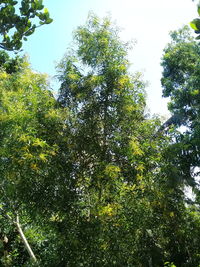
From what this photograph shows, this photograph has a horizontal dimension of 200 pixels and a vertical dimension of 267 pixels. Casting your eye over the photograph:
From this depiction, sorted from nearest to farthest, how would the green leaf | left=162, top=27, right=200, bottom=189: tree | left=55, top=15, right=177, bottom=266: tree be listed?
the green leaf < left=55, top=15, right=177, bottom=266: tree < left=162, top=27, right=200, bottom=189: tree

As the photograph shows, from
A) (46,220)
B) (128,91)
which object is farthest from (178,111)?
(46,220)

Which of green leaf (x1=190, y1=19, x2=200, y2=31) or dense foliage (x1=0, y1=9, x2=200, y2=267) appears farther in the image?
dense foliage (x1=0, y1=9, x2=200, y2=267)

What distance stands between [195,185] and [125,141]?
18.7 ft

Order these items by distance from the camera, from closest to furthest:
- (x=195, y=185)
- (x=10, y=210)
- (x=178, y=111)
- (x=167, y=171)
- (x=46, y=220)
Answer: (x=46, y=220) → (x=167, y=171) → (x=10, y=210) → (x=195, y=185) → (x=178, y=111)

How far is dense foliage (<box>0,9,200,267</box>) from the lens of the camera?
4.09 metres

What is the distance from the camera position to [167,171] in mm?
4629

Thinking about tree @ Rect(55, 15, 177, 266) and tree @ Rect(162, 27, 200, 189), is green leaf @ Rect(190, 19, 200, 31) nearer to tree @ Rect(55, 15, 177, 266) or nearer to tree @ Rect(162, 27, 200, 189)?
tree @ Rect(55, 15, 177, 266)

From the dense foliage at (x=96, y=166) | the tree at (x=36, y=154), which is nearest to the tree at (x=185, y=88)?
the dense foliage at (x=96, y=166)

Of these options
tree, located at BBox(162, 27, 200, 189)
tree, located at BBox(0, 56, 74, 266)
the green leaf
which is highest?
tree, located at BBox(162, 27, 200, 189)

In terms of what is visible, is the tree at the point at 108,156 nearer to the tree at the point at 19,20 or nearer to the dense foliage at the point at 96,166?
the dense foliage at the point at 96,166

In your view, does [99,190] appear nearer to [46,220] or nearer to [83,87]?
[46,220]

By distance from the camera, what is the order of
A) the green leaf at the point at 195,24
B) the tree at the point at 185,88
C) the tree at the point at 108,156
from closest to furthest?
the green leaf at the point at 195,24
the tree at the point at 108,156
the tree at the point at 185,88

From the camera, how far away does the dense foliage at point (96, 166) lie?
4.09 meters

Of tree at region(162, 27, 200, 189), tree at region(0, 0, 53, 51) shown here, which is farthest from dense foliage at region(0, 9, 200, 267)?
tree at region(162, 27, 200, 189)
